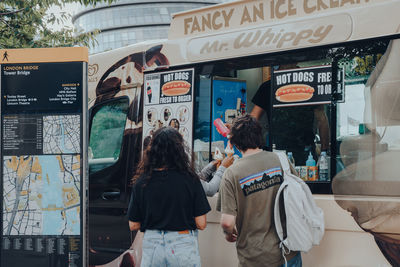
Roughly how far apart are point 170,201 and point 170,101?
1433 mm

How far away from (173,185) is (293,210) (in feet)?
2.59

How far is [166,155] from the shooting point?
3191mm

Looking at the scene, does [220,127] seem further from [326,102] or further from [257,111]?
[326,102]

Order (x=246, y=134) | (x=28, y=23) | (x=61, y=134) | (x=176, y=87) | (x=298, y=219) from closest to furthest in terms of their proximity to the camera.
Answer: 1. (x=298, y=219)
2. (x=246, y=134)
3. (x=61, y=134)
4. (x=176, y=87)
5. (x=28, y=23)

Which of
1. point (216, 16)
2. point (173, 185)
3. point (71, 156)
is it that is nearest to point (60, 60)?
point (71, 156)

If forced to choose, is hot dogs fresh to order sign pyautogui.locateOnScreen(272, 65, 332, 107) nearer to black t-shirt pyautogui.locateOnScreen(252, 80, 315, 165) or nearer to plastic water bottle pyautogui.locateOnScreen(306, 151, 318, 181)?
black t-shirt pyautogui.locateOnScreen(252, 80, 315, 165)

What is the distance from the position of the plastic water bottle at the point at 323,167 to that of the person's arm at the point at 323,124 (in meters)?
0.06

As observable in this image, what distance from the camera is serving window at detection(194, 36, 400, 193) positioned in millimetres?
3242

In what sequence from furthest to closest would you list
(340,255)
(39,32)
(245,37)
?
(39,32), (245,37), (340,255)

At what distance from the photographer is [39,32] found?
948 centimetres

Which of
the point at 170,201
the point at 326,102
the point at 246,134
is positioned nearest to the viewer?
the point at 170,201

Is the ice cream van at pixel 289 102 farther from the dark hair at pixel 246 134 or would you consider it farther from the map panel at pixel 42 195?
the map panel at pixel 42 195

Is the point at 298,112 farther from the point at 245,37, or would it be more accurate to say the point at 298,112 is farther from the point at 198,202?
the point at 198,202

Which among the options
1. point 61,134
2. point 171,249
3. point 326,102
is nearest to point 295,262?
point 171,249
